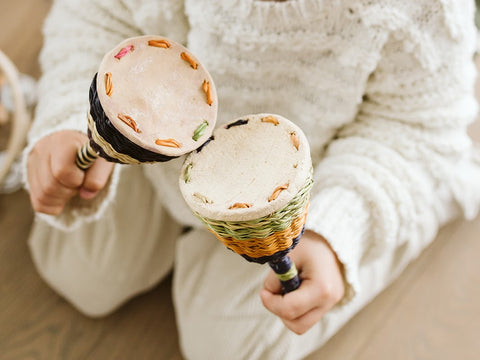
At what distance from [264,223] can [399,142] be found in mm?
313

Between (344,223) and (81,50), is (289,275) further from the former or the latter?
(81,50)

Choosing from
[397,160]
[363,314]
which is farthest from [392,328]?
[397,160]

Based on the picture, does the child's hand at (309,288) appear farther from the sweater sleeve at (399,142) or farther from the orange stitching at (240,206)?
the orange stitching at (240,206)

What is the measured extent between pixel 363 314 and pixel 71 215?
485 millimetres

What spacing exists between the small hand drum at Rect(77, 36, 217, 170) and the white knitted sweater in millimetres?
179

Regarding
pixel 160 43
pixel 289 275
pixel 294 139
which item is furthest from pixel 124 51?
pixel 289 275

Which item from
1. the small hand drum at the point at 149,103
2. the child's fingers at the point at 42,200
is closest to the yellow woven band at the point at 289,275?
the small hand drum at the point at 149,103

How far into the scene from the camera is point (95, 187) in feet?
1.63

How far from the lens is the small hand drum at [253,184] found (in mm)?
308

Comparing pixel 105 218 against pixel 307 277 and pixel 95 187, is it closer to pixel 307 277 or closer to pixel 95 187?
pixel 95 187

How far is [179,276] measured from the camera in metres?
0.74

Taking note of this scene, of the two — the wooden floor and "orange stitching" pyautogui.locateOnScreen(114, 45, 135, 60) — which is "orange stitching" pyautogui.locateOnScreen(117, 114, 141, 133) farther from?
the wooden floor

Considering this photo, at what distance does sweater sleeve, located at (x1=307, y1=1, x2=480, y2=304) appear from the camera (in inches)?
20.4

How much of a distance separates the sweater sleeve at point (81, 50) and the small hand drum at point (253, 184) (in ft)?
0.76
